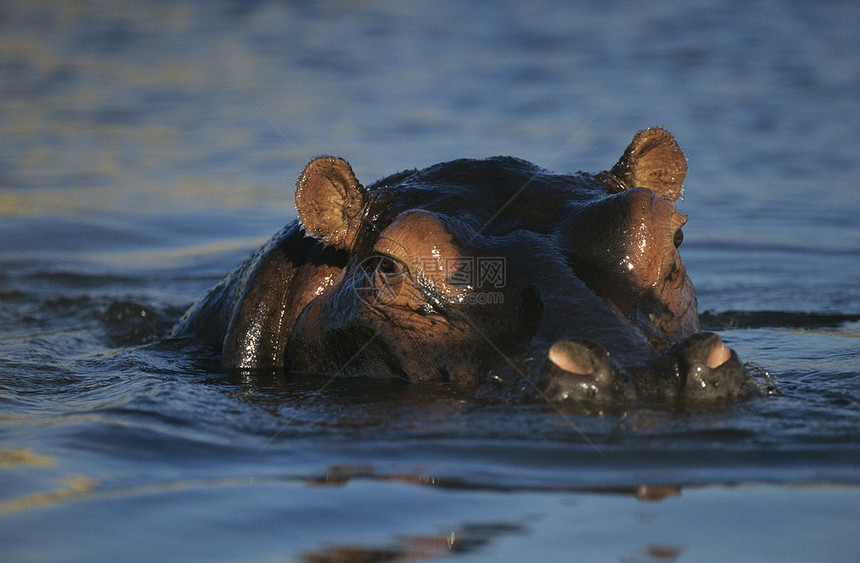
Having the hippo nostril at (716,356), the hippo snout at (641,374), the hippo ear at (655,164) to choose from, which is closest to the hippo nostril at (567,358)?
the hippo snout at (641,374)

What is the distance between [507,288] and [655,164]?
201cm

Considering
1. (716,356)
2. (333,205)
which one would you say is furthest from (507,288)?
(333,205)

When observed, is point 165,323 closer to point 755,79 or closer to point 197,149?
point 197,149

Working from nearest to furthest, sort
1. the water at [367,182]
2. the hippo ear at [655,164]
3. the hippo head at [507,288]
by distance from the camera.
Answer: the water at [367,182] → the hippo head at [507,288] → the hippo ear at [655,164]

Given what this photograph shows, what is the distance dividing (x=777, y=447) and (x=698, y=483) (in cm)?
53

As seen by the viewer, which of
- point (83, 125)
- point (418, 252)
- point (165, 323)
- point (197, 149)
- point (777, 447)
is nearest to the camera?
point (777, 447)

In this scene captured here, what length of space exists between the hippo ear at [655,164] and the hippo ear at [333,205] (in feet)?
5.42

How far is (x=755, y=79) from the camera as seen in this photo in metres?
22.0

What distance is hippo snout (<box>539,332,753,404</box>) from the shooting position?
460cm

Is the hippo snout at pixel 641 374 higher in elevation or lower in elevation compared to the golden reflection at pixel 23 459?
higher

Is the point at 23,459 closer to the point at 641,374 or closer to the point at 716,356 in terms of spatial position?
the point at 641,374

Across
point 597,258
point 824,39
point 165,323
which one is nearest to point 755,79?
point 824,39

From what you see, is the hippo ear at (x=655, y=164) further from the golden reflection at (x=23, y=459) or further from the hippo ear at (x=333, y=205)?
the golden reflection at (x=23, y=459)

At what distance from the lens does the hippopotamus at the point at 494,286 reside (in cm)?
477
